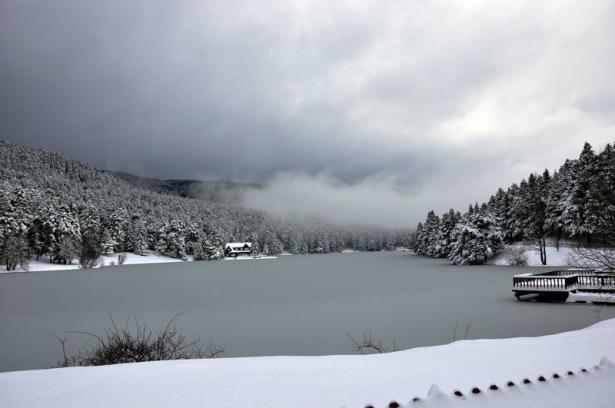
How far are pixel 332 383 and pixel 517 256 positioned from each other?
2366 inches

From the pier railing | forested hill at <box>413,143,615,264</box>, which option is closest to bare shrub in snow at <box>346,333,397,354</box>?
the pier railing

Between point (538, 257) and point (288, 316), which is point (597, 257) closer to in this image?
point (288, 316)

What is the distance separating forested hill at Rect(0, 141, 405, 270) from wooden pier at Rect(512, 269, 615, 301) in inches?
2407

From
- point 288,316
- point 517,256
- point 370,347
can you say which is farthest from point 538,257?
point 370,347

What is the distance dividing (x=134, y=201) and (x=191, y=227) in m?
30.9

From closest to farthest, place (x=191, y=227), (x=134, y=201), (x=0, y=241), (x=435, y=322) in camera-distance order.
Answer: (x=435, y=322), (x=0, y=241), (x=191, y=227), (x=134, y=201)

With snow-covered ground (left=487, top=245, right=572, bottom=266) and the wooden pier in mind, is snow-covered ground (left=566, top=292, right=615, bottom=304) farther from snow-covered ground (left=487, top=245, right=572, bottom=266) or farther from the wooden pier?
snow-covered ground (left=487, top=245, right=572, bottom=266)

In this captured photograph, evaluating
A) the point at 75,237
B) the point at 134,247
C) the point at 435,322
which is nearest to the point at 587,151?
the point at 435,322

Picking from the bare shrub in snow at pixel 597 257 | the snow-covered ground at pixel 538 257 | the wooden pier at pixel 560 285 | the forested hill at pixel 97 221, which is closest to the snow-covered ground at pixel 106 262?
the forested hill at pixel 97 221

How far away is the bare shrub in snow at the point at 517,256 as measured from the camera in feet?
180

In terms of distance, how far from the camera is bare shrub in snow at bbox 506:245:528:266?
180 feet

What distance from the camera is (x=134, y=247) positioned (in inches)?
3487

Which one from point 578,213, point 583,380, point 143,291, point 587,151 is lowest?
point 143,291

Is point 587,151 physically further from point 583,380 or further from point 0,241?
point 0,241
